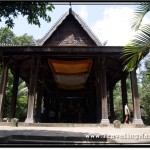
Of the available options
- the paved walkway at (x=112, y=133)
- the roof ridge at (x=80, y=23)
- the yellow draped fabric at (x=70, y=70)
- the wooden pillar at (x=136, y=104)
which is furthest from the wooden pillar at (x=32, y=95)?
the wooden pillar at (x=136, y=104)

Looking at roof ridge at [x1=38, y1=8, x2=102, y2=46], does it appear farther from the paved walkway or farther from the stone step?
the stone step

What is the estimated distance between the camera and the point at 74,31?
16031 millimetres

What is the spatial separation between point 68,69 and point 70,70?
17cm

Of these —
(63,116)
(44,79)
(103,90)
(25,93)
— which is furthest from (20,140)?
(25,93)

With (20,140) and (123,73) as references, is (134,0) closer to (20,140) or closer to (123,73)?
(20,140)

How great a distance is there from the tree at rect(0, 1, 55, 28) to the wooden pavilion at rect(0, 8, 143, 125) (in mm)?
6747

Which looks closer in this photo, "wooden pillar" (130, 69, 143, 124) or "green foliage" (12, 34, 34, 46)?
"wooden pillar" (130, 69, 143, 124)

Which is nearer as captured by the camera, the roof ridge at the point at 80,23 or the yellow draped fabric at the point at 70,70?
the yellow draped fabric at the point at 70,70

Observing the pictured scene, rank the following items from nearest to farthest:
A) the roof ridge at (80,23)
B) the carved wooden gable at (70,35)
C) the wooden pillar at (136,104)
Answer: the wooden pillar at (136,104) → the roof ridge at (80,23) → the carved wooden gable at (70,35)

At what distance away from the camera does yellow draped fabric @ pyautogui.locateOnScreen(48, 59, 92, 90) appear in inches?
566

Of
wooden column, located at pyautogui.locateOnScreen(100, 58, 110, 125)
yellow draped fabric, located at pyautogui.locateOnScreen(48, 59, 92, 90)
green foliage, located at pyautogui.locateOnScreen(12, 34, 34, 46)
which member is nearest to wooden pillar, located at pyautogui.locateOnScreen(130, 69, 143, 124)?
wooden column, located at pyautogui.locateOnScreen(100, 58, 110, 125)

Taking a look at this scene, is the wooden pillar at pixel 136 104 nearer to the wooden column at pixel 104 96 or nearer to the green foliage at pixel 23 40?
the wooden column at pixel 104 96

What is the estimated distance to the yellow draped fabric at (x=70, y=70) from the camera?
1438 cm

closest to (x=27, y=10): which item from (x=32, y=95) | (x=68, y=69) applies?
(x=32, y=95)
